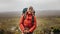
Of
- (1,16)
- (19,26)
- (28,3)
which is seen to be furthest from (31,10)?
(1,16)

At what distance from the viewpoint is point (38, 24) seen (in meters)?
1.73

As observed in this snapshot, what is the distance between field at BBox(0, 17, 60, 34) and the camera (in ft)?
5.64

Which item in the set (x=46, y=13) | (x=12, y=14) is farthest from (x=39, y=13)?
(x=12, y=14)

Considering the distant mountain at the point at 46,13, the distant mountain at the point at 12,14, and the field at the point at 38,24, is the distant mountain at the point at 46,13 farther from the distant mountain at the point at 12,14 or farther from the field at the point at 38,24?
the distant mountain at the point at 12,14

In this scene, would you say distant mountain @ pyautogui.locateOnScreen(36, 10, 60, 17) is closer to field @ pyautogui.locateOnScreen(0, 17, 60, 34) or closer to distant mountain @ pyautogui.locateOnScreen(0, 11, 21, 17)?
field @ pyautogui.locateOnScreen(0, 17, 60, 34)

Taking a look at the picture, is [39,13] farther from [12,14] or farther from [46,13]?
[12,14]

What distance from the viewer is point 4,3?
1.79 metres

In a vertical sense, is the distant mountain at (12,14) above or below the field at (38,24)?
above

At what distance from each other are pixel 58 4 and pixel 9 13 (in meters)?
0.56

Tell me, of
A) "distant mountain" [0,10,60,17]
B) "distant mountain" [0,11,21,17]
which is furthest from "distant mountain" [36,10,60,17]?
"distant mountain" [0,11,21,17]

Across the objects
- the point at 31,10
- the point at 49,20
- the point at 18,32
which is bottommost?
the point at 18,32

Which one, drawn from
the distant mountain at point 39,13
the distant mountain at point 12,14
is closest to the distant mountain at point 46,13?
the distant mountain at point 39,13

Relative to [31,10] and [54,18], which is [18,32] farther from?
[54,18]

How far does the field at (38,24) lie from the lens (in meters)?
1.72
